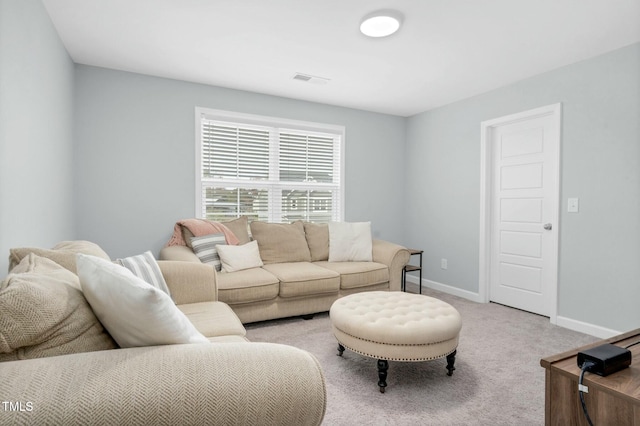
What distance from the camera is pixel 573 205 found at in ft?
10.2

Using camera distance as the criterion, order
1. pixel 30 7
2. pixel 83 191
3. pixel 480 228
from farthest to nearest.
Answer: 1. pixel 480 228
2. pixel 83 191
3. pixel 30 7

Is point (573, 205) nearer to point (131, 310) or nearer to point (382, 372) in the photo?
point (382, 372)

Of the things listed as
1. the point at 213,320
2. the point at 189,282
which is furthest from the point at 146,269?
the point at 213,320

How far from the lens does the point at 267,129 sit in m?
4.13

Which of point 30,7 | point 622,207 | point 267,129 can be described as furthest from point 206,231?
point 622,207

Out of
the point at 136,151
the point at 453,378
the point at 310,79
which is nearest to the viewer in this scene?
the point at 453,378

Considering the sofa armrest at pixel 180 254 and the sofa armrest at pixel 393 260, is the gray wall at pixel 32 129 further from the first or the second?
the sofa armrest at pixel 393 260

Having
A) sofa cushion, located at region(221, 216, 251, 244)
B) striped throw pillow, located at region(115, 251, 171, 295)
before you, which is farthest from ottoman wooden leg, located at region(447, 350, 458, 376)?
sofa cushion, located at region(221, 216, 251, 244)

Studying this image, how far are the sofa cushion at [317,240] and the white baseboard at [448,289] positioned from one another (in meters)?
1.66

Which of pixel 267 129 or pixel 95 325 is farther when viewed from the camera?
pixel 267 129

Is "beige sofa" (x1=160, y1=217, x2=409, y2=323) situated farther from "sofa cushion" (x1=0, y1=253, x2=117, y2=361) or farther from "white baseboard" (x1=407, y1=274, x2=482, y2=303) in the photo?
"sofa cushion" (x1=0, y1=253, x2=117, y2=361)

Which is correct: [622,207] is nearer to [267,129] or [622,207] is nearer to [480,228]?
[480,228]

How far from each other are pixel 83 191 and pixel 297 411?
10.7 ft

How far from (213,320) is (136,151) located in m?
2.31
